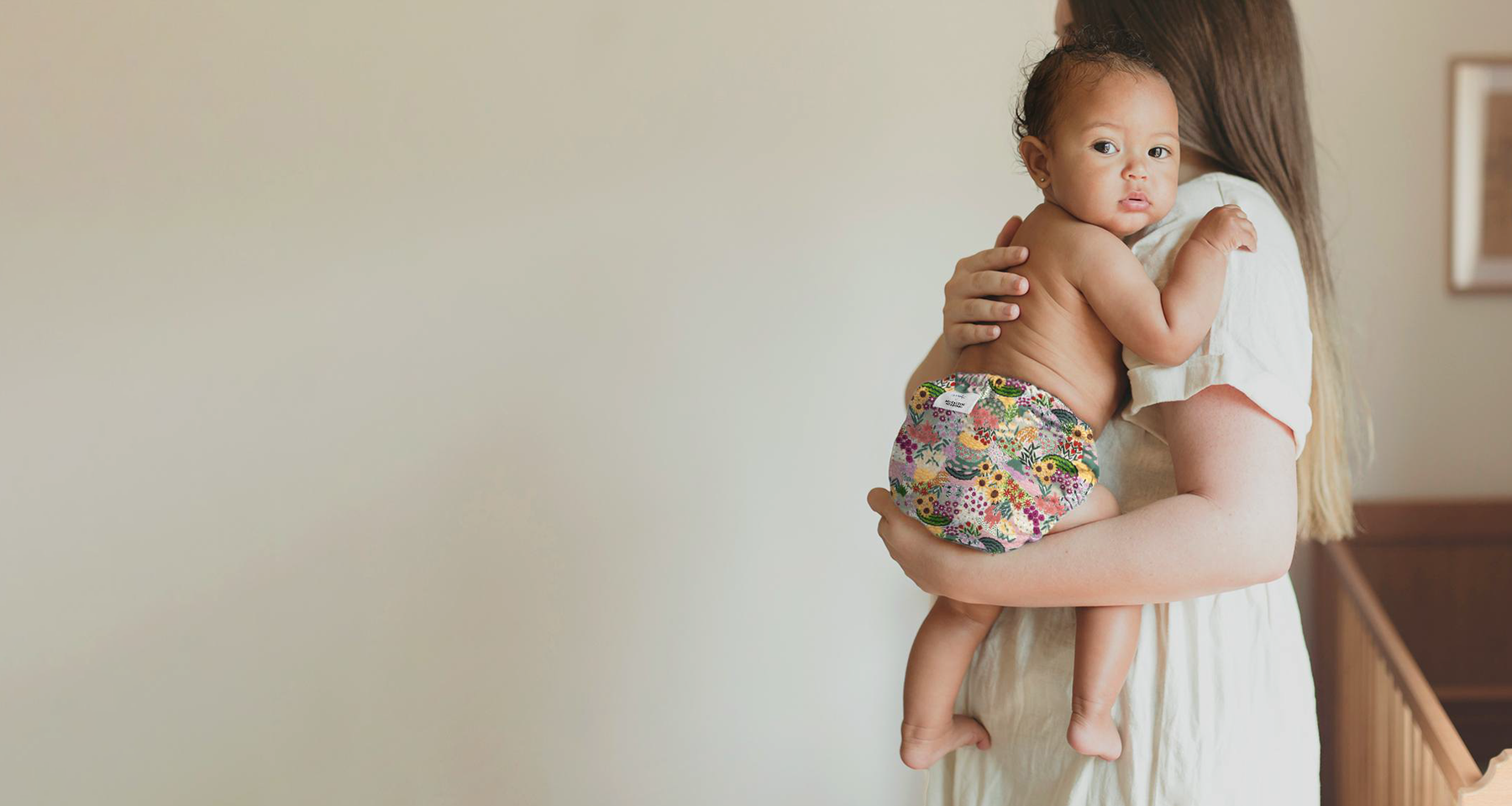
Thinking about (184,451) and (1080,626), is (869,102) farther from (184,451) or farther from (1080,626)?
(184,451)

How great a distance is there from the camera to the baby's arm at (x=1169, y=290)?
35.2 inches

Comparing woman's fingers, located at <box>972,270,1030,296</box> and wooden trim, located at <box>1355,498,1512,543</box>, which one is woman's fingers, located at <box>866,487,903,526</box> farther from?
wooden trim, located at <box>1355,498,1512,543</box>

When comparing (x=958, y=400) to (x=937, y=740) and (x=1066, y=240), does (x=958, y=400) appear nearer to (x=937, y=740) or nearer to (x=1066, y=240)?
(x=1066, y=240)

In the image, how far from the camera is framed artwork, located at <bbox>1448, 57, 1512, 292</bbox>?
6.87 feet

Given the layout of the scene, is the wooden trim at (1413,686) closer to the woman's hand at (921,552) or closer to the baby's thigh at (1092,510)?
the baby's thigh at (1092,510)

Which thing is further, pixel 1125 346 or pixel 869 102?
pixel 869 102

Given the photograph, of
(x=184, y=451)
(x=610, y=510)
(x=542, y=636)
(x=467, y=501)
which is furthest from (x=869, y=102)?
(x=184, y=451)

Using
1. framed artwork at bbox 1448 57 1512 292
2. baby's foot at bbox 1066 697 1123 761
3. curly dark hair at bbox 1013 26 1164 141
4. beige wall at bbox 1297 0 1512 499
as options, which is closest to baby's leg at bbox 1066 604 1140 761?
baby's foot at bbox 1066 697 1123 761

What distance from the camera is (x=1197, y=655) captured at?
977 mm

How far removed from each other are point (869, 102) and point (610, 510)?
0.89m

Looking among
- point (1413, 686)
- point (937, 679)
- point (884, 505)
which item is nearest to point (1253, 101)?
point (884, 505)

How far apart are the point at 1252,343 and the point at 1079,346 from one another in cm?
15

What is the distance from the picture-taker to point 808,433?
2008mm

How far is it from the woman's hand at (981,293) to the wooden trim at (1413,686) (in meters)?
0.79
